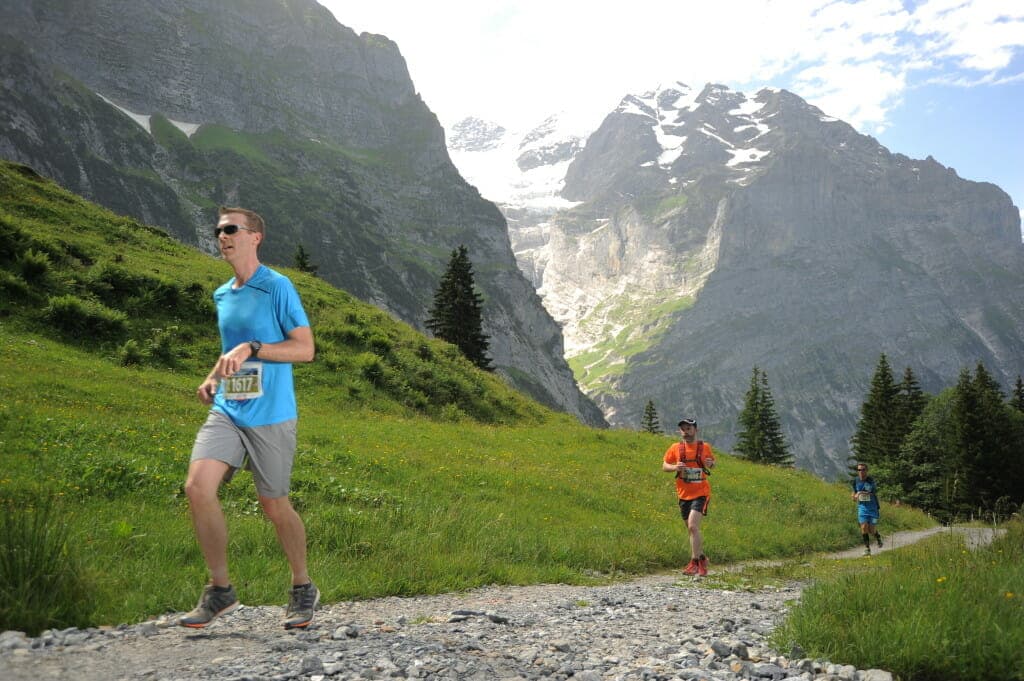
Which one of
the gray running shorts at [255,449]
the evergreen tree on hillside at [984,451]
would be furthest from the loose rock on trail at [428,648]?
the evergreen tree on hillside at [984,451]

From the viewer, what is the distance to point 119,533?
7379 mm

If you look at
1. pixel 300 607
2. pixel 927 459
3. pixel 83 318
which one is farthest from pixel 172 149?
pixel 300 607

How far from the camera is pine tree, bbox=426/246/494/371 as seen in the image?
53.7 metres

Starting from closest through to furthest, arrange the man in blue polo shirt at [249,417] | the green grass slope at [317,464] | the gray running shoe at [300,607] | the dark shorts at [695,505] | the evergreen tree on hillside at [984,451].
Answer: the man in blue polo shirt at [249,417], the gray running shoe at [300,607], the green grass slope at [317,464], the dark shorts at [695,505], the evergreen tree on hillside at [984,451]

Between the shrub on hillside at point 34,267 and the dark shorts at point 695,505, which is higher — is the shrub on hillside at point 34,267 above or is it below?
above

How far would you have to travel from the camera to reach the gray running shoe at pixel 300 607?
541 centimetres

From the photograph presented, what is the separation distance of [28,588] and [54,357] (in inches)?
680

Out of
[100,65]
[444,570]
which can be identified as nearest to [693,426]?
[444,570]

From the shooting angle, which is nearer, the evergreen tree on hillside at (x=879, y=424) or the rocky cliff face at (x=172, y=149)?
the evergreen tree on hillside at (x=879, y=424)

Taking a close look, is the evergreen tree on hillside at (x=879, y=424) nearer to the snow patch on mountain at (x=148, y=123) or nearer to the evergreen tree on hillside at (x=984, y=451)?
the evergreen tree on hillside at (x=984, y=451)

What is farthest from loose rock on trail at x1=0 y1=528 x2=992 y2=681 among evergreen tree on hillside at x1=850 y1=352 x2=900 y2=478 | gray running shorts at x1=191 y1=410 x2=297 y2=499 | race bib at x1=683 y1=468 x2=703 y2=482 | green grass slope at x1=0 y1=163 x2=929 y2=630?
evergreen tree on hillside at x1=850 y1=352 x2=900 y2=478

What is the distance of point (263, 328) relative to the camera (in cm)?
528

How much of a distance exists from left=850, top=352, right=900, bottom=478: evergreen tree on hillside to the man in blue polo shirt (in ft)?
245

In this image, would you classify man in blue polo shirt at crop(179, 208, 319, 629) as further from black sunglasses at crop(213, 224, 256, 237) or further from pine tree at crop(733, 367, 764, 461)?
pine tree at crop(733, 367, 764, 461)
